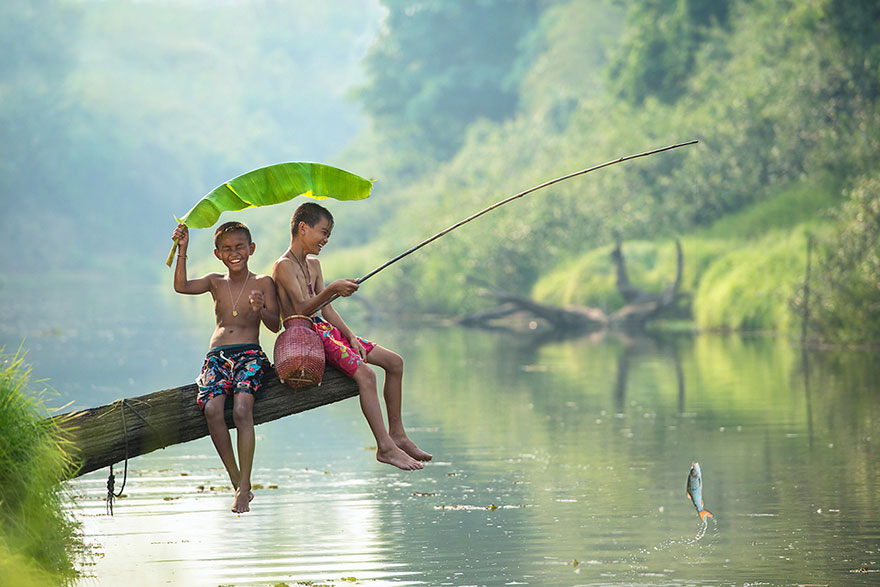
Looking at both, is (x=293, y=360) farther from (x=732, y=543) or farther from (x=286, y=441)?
→ (x=286, y=441)

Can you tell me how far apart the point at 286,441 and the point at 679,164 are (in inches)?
1286

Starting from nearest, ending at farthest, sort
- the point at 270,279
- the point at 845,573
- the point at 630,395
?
the point at 270,279 < the point at 845,573 < the point at 630,395

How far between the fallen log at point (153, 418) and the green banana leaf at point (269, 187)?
92 cm

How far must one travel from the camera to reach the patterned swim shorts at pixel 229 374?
324 inches

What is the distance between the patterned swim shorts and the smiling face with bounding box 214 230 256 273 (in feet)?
1.78

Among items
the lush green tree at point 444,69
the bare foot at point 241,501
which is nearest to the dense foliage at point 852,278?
the bare foot at point 241,501

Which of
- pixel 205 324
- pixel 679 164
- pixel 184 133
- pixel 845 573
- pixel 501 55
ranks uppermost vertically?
pixel 184 133

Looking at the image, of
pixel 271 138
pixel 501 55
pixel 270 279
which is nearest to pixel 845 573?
pixel 270 279

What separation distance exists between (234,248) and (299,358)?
34.6 inches

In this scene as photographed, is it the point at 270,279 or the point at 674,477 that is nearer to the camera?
the point at 270,279

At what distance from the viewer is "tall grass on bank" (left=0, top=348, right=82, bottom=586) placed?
25.2 ft

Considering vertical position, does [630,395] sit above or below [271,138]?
below

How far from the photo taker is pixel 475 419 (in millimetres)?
18969

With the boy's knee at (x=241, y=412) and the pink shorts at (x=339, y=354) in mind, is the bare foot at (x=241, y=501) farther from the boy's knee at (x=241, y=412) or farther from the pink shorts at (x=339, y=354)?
the pink shorts at (x=339, y=354)
